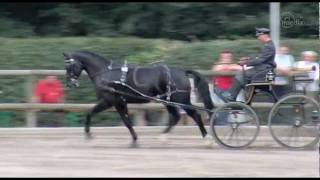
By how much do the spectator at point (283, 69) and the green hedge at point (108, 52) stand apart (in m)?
0.82

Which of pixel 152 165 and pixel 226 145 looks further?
pixel 226 145

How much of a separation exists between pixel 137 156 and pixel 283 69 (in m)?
3.73

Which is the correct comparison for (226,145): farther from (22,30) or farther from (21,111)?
(22,30)

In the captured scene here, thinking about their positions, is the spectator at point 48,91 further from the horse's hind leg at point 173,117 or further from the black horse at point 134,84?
the horse's hind leg at point 173,117

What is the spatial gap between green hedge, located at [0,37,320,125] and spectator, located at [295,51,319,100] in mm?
1037

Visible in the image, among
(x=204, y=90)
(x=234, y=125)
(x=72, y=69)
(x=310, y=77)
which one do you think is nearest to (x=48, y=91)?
(x=72, y=69)

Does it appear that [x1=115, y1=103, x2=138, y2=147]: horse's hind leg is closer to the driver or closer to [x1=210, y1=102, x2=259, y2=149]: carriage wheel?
[x1=210, y1=102, x2=259, y2=149]: carriage wheel

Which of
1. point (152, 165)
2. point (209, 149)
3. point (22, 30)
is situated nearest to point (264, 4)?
point (22, 30)

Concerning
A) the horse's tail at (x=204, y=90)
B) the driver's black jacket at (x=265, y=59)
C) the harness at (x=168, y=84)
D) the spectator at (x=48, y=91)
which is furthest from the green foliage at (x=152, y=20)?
the driver's black jacket at (x=265, y=59)

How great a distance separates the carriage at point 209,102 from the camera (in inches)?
474

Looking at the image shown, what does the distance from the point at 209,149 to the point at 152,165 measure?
208 centimetres

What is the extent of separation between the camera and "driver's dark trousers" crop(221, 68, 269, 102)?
1212 cm

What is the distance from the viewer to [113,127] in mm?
14070

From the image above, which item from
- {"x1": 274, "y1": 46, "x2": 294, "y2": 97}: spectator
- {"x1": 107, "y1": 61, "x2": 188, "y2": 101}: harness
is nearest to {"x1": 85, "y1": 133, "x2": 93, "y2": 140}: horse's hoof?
{"x1": 107, "y1": 61, "x2": 188, "y2": 101}: harness
